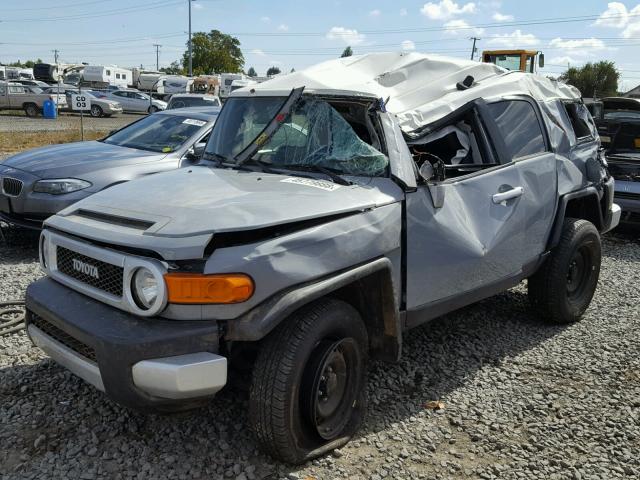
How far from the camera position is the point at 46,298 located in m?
2.99

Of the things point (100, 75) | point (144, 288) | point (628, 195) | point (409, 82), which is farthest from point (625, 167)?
point (100, 75)

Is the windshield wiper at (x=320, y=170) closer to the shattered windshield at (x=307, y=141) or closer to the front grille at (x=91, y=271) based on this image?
the shattered windshield at (x=307, y=141)

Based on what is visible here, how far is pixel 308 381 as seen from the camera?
9.12 feet

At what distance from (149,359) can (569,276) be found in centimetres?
379

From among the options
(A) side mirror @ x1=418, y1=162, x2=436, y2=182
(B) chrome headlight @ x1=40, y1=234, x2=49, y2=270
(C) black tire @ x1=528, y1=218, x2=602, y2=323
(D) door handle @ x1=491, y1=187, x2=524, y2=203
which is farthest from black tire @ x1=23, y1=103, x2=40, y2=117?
(A) side mirror @ x1=418, y1=162, x2=436, y2=182

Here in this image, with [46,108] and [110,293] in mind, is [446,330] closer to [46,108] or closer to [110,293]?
[110,293]

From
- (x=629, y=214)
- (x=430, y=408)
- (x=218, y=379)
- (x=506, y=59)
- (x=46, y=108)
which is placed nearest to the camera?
(x=218, y=379)

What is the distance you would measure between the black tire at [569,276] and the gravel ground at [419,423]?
0.92ft

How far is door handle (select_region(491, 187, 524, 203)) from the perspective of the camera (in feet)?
12.8

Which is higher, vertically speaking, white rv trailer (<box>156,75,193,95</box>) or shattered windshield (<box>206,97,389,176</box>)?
white rv trailer (<box>156,75,193,95</box>)

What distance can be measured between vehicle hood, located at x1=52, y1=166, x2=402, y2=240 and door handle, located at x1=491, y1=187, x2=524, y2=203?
0.97 m

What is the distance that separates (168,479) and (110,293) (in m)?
0.93

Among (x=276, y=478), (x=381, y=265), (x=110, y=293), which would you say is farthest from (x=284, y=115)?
(x=276, y=478)

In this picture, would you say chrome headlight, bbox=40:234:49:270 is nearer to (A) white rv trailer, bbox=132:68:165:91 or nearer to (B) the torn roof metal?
(B) the torn roof metal
